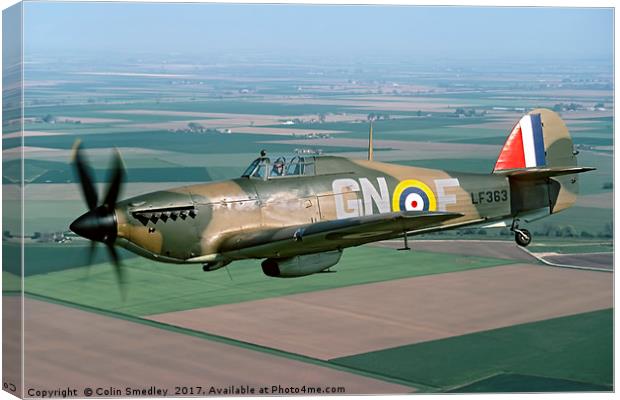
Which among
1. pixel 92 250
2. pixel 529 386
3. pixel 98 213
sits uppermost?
pixel 98 213

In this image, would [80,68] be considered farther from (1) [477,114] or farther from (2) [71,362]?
(1) [477,114]

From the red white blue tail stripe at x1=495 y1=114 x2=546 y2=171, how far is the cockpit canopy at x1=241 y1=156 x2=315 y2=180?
3.10 meters

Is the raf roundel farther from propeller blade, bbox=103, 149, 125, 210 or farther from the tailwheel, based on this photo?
propeller blade, bbox=103, 149, 125, 210

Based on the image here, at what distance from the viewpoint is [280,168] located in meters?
17.8

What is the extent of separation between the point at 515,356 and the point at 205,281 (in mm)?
4634

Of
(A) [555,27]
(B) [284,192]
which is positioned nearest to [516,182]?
(A) [555,27]

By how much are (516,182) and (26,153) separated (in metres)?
6.56

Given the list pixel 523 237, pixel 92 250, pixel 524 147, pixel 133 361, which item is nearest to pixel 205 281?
pixel 133 361

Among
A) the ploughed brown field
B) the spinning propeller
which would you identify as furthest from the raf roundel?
the spinning propeller

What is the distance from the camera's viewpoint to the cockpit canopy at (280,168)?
1775 cm

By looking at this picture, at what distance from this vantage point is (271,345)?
2012cm

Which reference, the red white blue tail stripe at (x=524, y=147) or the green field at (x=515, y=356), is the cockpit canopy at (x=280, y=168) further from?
the green field at (x=515, y=356)

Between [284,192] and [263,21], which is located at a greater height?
[263,21]

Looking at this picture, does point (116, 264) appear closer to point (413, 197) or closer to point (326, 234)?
point (326, 234)
